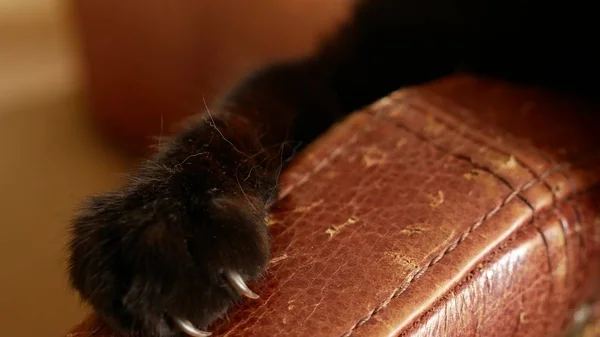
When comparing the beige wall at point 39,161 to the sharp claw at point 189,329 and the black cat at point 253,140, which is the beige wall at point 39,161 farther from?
the sharp claw at point 189,329

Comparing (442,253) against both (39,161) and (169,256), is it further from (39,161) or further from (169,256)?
(39,161)

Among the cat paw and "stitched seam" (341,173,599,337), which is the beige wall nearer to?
the cat paw

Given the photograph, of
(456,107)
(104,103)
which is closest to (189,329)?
(456,107)

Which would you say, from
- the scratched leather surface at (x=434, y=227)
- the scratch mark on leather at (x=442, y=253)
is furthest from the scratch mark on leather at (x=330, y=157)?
the scratch mark on leather at (x=442, y=253)

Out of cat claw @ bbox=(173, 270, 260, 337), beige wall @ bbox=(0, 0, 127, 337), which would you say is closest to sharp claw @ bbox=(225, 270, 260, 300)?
cat claw @ bbox=(173, 270, 260, 337)

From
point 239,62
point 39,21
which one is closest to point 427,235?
point 239,62

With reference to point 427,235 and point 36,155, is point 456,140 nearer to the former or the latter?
point 427,235
